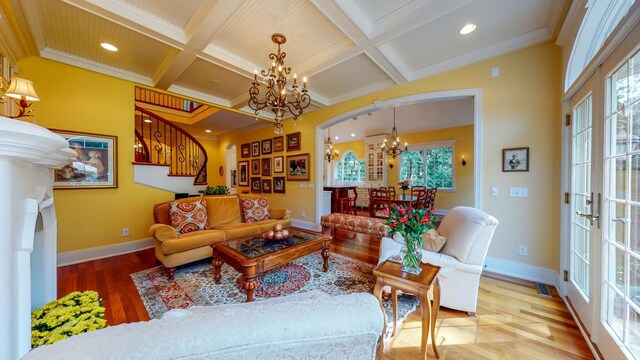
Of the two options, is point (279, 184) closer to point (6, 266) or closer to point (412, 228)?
point (412, 228)

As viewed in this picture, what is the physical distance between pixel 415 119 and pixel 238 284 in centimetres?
677

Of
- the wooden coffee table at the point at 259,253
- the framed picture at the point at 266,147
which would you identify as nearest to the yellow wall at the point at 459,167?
the framed picture at the point at 266,147

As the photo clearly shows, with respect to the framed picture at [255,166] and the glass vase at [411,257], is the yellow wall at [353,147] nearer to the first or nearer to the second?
the framed picture at [255,166]

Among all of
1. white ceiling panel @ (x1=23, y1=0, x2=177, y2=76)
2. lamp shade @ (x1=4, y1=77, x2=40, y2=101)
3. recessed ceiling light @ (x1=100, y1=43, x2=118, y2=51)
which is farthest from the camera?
recessed ceiling light @ (x1=100, y1=43, x2=118, y2=51)

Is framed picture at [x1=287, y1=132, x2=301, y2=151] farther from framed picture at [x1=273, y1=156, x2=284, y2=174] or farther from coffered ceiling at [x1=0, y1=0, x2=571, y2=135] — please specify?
coffered ceiling at [x1=0, y1=0, x2=571, y2=135]

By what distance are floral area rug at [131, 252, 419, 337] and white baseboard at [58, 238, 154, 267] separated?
1.09m

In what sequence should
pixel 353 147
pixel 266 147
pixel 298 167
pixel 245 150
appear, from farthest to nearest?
pixel 353 147
pixel 245 150
pixel 266 147
pixel 298 167

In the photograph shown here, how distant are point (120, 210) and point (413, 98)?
514cm

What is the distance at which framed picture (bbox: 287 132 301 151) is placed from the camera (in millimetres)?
5410

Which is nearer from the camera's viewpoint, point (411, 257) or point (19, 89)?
point (411, 257)

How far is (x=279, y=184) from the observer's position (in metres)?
5.90

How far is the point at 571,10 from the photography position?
6.48 feet

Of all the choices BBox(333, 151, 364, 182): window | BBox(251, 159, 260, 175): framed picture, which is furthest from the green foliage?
BBox(333, 151, 364, 182): window

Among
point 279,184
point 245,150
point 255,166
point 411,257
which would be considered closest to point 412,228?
point 411,257
